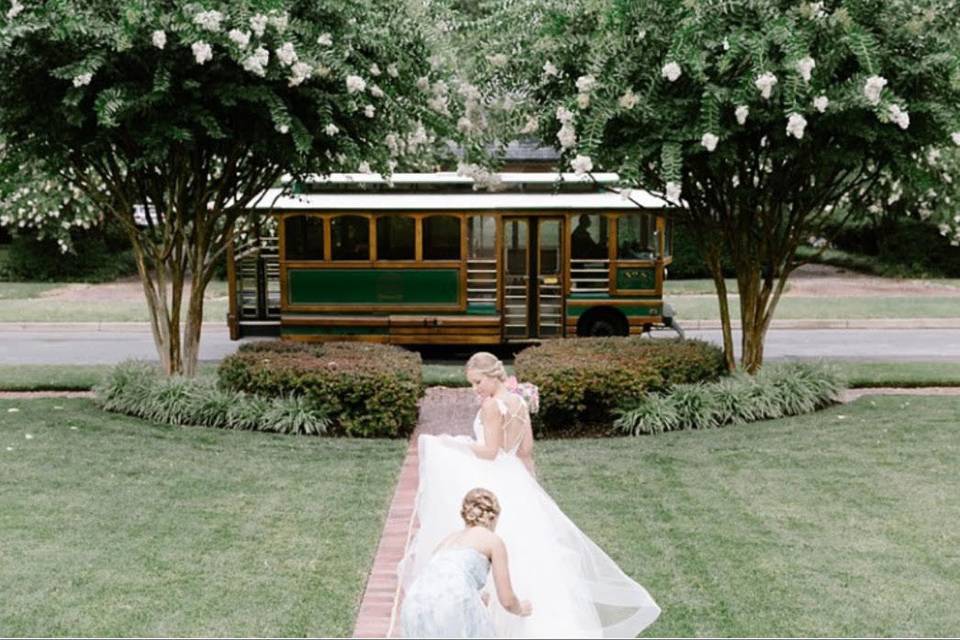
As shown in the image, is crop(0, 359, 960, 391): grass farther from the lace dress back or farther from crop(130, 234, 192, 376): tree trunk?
the lace dress back

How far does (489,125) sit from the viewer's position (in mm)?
13398

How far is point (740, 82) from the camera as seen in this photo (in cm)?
1146

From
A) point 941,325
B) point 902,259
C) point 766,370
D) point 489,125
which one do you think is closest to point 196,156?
point 489,125

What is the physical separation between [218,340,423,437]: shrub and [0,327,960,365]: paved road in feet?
20.2

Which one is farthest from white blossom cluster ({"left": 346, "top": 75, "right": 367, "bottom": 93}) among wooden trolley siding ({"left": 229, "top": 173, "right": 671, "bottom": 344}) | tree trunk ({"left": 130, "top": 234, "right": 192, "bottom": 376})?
wooden trolley siding ({"left": 229, "top": 173, "right": 671, "bottom": 344})

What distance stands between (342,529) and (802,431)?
5.72m

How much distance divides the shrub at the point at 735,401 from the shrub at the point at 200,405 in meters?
3.36

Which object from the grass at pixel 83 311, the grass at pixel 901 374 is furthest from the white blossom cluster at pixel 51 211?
the grass at pixel 901 374

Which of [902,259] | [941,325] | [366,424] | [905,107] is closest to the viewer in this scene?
[905,107]

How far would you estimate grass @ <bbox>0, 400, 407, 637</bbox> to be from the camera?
688cm

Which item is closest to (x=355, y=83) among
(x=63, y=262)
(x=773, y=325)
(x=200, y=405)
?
(x=200, y=405)

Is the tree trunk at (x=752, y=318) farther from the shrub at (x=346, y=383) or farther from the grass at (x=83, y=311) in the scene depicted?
the grass at (x=83, y=311)

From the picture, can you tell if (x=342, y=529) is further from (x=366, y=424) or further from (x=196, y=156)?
(x=196, y=156)

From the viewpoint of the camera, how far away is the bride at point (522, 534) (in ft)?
19.5
